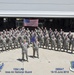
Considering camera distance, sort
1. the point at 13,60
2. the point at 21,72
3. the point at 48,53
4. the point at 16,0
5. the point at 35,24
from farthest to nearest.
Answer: the point at 16,0 → the point at 35,24 → the point at 48,53 → the point at 13,60 → the point at 21,72

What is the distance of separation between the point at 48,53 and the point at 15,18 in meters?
18.0

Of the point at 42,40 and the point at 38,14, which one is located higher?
the point at 38,14

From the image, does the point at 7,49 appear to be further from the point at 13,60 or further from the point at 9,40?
the point at 13,60

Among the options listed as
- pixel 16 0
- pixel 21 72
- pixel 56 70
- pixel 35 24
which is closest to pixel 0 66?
pixel 21 72

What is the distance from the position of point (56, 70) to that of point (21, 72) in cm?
224

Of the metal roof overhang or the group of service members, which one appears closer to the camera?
the group of service members

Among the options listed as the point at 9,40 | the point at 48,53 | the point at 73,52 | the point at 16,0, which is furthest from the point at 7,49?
the point at 16,0

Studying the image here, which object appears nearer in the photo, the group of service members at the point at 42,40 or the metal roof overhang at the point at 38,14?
the group of service members at the point at 42,40

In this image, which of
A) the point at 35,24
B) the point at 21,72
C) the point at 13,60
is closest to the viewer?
the point at 21,72

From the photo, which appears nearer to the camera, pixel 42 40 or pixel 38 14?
pixel 42 40

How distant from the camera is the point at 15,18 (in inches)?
1563

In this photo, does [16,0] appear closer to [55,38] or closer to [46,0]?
[46,0]

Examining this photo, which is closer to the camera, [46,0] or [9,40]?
[9,40]

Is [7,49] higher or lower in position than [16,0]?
lower
